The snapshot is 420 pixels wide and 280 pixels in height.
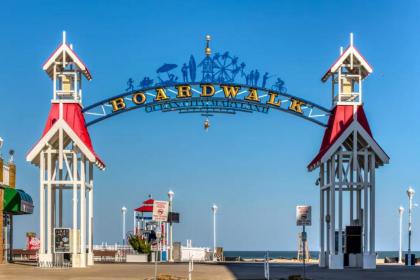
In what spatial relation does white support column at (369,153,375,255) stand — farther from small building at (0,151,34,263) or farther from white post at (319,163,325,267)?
small building at (0,151,34,263)

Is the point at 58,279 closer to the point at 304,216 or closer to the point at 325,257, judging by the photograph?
the point at 304,216

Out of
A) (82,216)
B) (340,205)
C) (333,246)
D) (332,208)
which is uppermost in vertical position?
(340,205)

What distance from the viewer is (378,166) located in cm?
4656

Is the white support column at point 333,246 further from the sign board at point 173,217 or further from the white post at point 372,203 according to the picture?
the sign board at point 173,217

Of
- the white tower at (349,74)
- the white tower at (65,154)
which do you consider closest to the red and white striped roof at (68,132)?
the white tower at (65,154)

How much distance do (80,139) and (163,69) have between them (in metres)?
6.03

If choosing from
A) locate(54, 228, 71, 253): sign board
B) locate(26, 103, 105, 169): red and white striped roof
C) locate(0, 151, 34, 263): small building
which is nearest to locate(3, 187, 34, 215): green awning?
locate(0, 151, 34, 263): small building

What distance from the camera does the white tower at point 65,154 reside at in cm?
4294

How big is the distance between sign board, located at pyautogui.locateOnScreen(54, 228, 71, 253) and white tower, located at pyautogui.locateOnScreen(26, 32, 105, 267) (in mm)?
188

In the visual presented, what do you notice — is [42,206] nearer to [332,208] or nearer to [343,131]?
[332,208]

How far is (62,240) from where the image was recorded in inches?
1683

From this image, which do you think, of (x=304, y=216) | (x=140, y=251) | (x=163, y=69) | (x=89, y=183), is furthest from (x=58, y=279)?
(x=140, y=251)

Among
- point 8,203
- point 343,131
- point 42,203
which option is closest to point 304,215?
point 343,131

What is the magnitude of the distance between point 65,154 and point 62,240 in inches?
158
